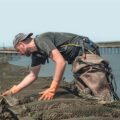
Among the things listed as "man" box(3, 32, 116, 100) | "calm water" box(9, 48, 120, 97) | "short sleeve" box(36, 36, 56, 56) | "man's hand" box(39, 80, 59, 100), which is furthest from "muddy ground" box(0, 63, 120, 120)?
"calm water" box(9, 48, 120, 97)

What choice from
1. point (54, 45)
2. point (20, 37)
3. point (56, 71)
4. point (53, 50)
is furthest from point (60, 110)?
point (20, 37)

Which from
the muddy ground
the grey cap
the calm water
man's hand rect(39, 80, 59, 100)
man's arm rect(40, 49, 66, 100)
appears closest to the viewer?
the muddy ground

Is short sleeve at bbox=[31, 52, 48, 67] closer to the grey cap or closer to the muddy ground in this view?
the grey cap

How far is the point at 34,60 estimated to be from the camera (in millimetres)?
9383

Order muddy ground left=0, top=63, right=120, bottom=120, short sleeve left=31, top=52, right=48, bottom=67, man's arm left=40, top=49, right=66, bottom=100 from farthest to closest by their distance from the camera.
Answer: short sleeve left=31, top=52, right=48, bottom=67 < man's arm left=40, top=49, right=66, bottom=100 < muddy ground left=0, top=63, right=120, bottom=120

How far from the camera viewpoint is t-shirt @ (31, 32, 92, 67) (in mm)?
8694

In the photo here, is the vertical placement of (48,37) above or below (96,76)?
above

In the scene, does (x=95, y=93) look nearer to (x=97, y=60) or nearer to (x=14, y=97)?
(x=97, y=60)

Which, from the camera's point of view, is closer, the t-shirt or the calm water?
the t-shirt

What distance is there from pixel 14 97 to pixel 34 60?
67 cm

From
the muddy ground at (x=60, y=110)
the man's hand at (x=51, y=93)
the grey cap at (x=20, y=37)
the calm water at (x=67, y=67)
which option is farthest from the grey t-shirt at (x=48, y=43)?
the calm water at (x=67, y=67)

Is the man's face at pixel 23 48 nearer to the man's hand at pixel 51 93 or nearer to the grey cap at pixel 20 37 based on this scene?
the grey cap at pixel 20 37

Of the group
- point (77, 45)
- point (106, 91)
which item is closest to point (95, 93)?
point (106, 91)

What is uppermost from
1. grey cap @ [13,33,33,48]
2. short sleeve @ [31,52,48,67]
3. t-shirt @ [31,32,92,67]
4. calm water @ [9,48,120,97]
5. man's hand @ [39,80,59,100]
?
grey cap @ [13,33,33,48]
